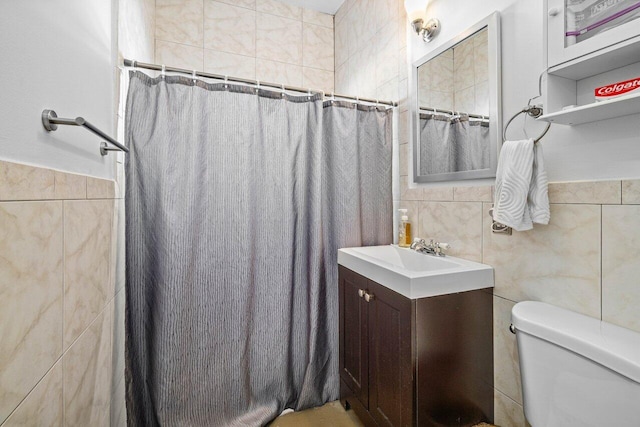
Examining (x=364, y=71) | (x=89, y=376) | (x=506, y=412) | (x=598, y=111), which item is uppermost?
(x=364, y=71)

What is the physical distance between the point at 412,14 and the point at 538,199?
1260 millimetres

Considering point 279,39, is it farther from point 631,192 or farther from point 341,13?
point 631,192

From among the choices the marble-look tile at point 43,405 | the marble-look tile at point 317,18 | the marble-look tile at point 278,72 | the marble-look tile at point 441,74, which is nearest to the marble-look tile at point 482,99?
the marble-look tile at point 441,74

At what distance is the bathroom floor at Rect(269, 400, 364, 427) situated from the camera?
1.58 m

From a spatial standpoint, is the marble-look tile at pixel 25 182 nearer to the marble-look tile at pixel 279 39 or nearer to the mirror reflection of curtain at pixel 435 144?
the mirror reflection of curtain at pixel 435 144

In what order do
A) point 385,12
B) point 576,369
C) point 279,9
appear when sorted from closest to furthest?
point 576,369 < point 385,12 < point 279,9

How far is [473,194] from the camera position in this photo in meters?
1.36

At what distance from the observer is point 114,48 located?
1.22m

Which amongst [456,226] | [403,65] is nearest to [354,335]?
[456,226]

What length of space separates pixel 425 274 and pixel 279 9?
8.11ft

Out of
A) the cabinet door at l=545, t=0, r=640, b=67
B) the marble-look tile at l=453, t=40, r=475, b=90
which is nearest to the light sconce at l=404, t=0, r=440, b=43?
the marble-look tile at l=453, t=40, r=475, b=90

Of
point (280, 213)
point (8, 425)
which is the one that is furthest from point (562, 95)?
point (8, 425)

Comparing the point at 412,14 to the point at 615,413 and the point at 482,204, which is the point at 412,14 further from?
the point at 615,413

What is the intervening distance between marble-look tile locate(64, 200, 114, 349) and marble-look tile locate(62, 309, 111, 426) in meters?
0.05
